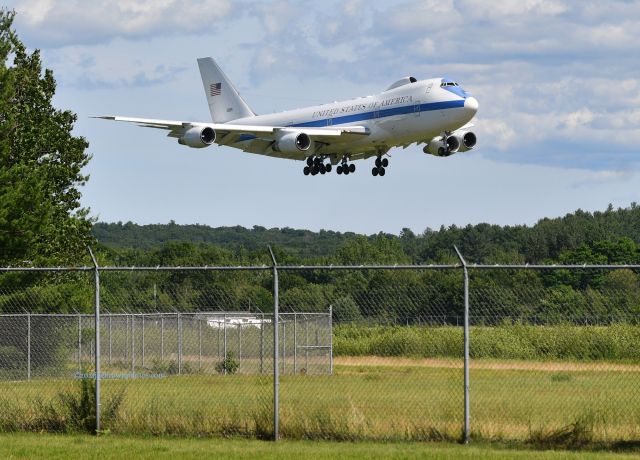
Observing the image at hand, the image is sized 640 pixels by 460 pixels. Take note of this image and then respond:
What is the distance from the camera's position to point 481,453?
1280 cm

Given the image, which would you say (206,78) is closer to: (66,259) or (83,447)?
Answer: (66,259)

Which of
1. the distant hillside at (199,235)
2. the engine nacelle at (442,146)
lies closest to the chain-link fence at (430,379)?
the engine nacelle at (442,146)

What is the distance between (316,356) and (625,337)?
13.8 metres

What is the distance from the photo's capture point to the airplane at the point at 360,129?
39000mm

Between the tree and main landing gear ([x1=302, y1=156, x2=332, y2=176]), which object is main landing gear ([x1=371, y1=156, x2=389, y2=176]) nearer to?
main landing gear ([x1=302, y1=156, x2=332, y2=176])

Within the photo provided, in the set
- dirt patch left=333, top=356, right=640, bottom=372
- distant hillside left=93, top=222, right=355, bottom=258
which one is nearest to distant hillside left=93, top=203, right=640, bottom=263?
distant hillside left=93, top=222, right=355, bottom=258

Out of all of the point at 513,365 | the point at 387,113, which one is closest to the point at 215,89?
the point at 387,113

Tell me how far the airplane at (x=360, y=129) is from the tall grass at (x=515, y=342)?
73.9 feet

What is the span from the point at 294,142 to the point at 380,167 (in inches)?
141

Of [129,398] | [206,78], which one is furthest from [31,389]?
[206,78]

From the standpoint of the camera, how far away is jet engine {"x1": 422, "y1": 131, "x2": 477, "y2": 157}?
41062mm

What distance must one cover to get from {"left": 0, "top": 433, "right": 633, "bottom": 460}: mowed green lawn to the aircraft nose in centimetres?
2571

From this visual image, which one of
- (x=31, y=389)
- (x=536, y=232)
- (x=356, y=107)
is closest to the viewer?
(x=31, y=389)

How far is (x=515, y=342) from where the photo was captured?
14633mm
